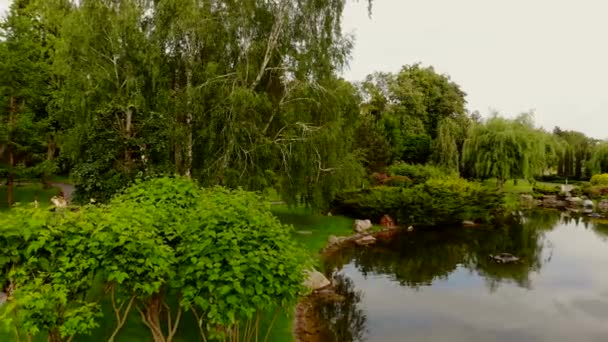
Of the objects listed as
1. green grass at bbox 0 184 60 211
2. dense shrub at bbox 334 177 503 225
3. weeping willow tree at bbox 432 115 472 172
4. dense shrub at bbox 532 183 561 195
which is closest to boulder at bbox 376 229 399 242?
dense shrub at bbox 334 177 503 225

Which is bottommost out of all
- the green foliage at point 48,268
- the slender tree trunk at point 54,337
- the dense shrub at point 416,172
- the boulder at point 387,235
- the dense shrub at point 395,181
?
the boulder at point 387,235

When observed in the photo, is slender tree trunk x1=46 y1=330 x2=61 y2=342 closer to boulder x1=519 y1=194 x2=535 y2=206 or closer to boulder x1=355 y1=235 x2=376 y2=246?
boulder x1=355 y1=235 x2=376 y2=246

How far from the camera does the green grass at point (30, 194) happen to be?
27.3 m

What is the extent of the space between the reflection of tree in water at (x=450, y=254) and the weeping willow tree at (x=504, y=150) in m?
10.4

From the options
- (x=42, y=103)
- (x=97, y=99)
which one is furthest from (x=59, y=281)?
(x=42, y=103)

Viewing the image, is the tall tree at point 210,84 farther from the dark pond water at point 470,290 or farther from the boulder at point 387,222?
the boulder at point 387,222

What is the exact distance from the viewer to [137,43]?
18.8 m

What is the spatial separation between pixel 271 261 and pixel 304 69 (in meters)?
13.2

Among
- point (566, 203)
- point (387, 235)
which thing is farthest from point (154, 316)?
point (566, 203)

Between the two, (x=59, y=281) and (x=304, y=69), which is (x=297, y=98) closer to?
(x=304, y=69)

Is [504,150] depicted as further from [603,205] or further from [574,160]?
[574,160]

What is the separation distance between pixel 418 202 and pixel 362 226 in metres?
4.60

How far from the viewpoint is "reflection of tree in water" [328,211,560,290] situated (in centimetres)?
2108

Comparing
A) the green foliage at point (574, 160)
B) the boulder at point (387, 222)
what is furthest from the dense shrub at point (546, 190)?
the boulder at point (387, 222)
